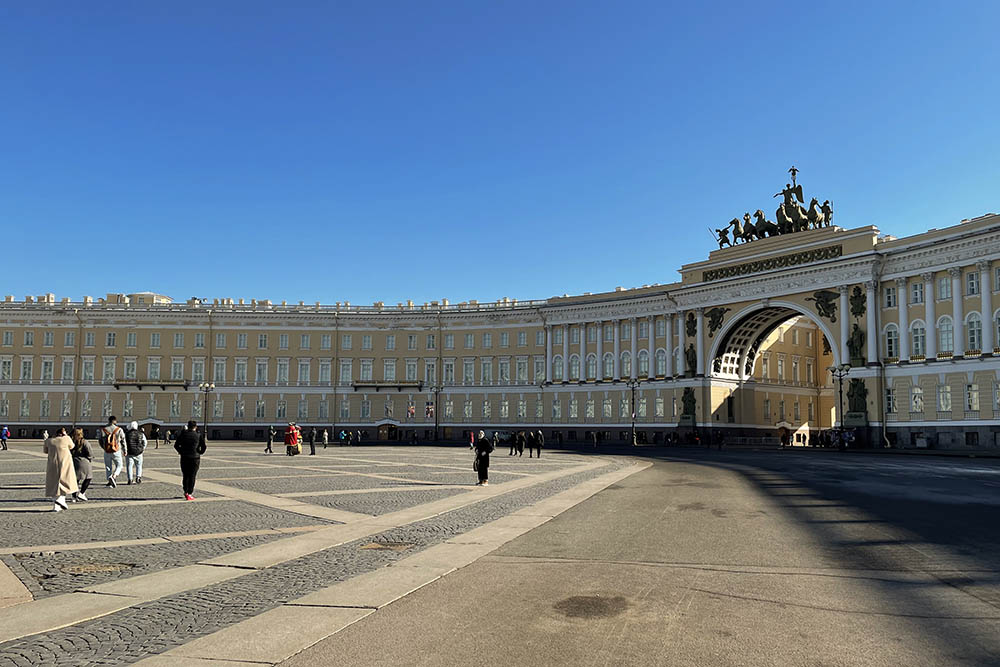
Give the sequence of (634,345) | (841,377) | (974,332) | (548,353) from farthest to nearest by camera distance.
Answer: (548,353)
(634,345)
(841,377)
(974,332)

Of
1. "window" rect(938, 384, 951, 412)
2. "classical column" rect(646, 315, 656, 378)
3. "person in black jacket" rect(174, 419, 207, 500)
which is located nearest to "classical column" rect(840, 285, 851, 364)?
"window" rect(938, 384, 951, 412)

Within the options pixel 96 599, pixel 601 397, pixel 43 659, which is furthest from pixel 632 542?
pixel 601 397

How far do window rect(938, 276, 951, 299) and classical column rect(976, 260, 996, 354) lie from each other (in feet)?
9.36

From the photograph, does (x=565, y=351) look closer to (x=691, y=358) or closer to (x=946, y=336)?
(x=691, y=358)

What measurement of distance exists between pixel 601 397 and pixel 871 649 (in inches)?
3120

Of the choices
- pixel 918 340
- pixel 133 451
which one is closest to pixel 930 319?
pixel 918 340

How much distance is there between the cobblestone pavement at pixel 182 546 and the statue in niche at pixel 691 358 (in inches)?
2102

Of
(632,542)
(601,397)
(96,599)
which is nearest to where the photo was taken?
(96,599)

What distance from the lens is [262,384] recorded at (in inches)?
3693

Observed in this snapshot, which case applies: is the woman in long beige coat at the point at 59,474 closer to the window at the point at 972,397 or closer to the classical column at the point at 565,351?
the window at the point at 972,397

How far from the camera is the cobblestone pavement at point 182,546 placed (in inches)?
290

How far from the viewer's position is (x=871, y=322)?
63500mm

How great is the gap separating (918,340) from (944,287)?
4.27 m

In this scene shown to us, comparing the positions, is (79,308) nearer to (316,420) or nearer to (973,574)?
(316,420)
